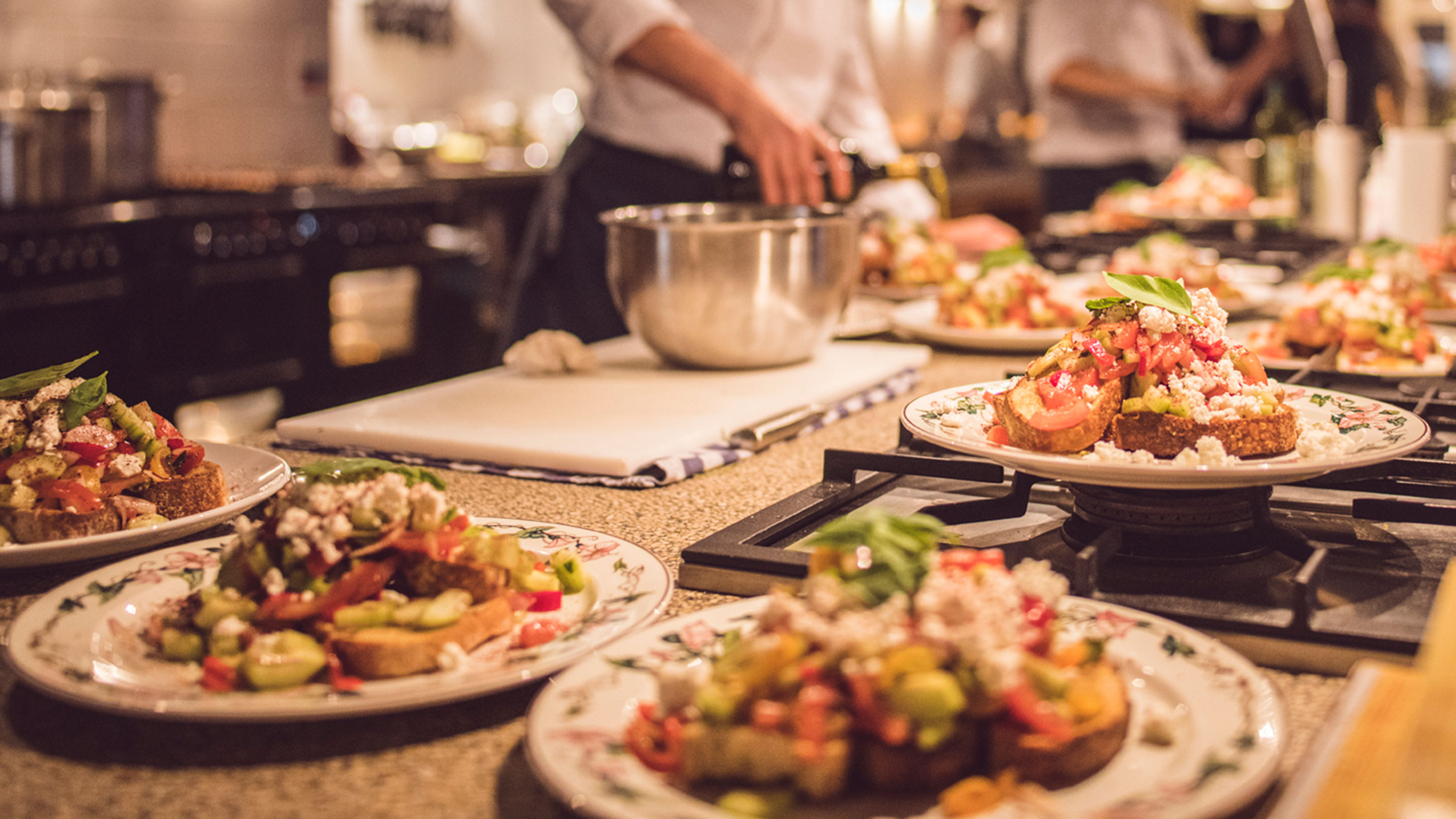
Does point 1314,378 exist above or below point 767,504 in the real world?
above

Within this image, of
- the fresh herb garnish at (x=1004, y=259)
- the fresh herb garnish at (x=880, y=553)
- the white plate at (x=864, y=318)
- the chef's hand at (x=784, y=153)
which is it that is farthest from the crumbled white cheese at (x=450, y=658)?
the fresh herb garnish at (x=1004, y=259)

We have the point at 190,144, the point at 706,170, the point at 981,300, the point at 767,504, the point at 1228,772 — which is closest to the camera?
the point at 1228,772

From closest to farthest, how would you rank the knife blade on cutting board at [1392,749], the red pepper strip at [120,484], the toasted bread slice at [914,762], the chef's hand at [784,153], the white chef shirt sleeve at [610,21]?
the knife blade on cutting board at [1392,749] → the toasted bread slice at [914,762] → the red pepper strip at [120,484] → the chef's hand at [784,153] → the white chef shirt sleeve at [610,21]

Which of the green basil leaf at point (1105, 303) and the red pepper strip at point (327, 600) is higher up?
the green basil leaf at point (1105, 303)

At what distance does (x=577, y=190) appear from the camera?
2.70 meters

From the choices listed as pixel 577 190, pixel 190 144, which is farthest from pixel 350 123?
pixel 577 190

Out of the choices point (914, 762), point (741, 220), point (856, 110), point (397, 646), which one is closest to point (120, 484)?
point (397, 646)

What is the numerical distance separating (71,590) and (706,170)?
2.02 metres

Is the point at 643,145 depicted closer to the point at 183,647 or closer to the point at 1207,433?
the point at 1207,433

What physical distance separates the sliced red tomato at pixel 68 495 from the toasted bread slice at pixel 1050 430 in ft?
2.33

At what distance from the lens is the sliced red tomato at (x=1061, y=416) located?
1.00 meters

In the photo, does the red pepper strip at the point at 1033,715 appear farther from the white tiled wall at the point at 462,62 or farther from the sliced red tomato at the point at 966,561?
the white tiled wall at the point at 462,62

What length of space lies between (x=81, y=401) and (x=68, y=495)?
8 cm

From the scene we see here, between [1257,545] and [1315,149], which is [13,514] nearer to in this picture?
[1257,545]
